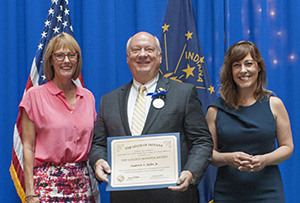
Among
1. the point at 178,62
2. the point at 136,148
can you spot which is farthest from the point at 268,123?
the point at 178,62

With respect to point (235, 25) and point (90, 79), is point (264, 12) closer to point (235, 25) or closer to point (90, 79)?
point (235, 25)

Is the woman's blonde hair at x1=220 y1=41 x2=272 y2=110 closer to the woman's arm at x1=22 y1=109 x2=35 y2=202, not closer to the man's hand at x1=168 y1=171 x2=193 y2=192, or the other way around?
the man's hand at x1=168 y1=171 x2=193 y2=192

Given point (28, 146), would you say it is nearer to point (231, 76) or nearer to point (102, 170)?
point (102, 170)

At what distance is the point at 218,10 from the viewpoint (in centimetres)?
329

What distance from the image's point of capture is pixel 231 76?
2281mm

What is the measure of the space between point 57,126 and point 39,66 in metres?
1.00

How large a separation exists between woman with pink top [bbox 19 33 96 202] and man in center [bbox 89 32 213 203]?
8.2 inches

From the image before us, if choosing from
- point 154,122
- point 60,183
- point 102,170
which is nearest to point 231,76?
point 154,122

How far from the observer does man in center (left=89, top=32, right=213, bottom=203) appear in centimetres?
191

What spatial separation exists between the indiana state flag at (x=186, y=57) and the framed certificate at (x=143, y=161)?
1.24 meters

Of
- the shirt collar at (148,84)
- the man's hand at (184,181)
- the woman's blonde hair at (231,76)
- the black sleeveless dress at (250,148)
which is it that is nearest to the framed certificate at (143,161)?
the man's hand at (184,181)

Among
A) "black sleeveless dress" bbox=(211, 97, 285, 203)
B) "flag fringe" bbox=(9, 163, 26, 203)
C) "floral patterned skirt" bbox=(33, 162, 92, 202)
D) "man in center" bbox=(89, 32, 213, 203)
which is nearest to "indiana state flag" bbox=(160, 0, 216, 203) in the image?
"black sleeveless dress" bbox=(211, 97, 285, 203)

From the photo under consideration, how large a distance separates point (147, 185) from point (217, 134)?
700 millimetres

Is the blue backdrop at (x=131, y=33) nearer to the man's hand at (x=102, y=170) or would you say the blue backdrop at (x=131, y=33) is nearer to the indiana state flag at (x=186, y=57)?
the indiana state flag at (x=186, y=57)
